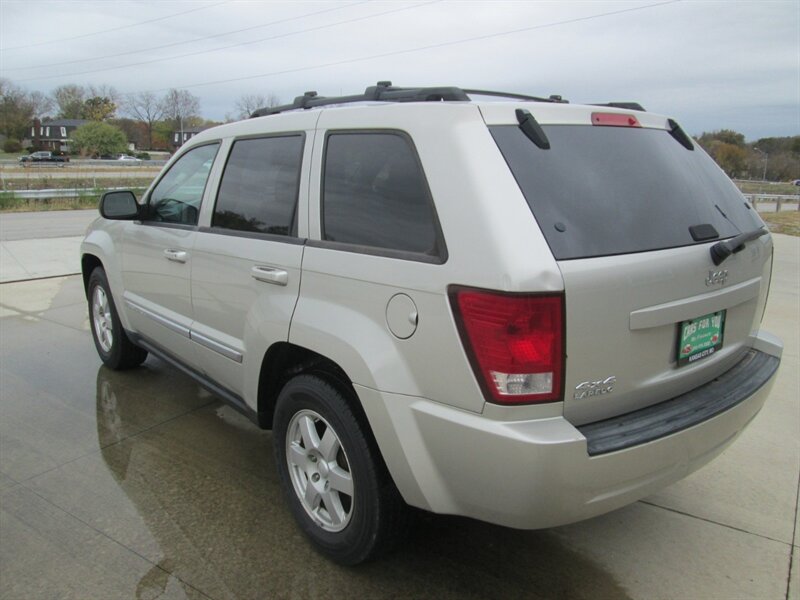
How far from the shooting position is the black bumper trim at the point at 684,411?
6.82 ft

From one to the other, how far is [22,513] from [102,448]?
2.33 feet

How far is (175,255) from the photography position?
3.62 metres

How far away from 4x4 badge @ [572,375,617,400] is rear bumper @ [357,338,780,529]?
0.36ft

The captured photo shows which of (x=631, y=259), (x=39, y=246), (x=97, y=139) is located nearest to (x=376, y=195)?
(x=631, y=259)

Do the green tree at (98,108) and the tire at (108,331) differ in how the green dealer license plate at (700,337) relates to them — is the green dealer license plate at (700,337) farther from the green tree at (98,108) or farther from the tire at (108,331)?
the green tree at (98,108)

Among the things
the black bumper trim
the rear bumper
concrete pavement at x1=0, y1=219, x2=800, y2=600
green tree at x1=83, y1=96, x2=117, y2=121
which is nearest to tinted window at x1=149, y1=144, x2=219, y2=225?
concrete pavement at x1=0, y1=219, x2=800, y2=600

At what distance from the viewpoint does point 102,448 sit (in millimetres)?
3732

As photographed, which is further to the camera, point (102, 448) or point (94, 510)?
point (102, 448)

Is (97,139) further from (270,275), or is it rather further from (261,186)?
(270,275)

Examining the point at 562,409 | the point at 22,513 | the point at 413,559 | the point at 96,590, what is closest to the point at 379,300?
the point at 562,409

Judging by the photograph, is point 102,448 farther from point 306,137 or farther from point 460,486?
point 460,486

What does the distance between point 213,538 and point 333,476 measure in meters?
0.73

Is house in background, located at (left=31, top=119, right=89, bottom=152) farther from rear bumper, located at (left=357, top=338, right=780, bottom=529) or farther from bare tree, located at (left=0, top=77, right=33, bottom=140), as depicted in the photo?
rear bumper, located at (left=357, top=338, right=780, bottom=529)

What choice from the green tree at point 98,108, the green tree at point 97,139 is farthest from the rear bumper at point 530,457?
the green tree at point 98,108
